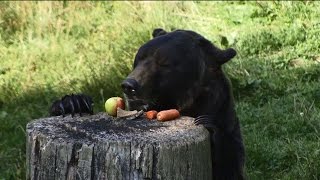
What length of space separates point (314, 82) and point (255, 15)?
197cm

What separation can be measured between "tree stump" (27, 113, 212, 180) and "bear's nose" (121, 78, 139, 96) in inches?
8.5

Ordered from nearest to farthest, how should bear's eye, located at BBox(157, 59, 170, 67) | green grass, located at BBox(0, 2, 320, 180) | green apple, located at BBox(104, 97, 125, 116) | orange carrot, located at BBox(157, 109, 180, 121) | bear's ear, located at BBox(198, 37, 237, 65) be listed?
1. orange carrot, located at BBox(157, 109, 180, 121)
2. green apple, located at BBox(104, 97, 125, 116)
3. bear's eye, located at BBox(157, 59, 170, 67)
4. bear's ear, located at BBox(198, 37, 237, 65)
5. green grass, located at BBox(0, 2, 320, 180)

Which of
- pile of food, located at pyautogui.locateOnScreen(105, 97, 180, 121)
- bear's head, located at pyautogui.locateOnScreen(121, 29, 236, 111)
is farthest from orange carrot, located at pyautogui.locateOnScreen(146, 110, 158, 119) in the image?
bear's head, located at pyautogui.locateOnScreen(121, 29, 236, 111)

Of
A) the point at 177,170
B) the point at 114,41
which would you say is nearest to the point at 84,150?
the point at 177,170

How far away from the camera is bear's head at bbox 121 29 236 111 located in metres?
3.59

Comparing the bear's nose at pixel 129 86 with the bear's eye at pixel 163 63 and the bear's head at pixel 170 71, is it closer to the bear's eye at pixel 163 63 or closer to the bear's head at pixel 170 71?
the bear's head at pixel 170 71

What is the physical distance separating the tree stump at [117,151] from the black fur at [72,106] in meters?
0.27

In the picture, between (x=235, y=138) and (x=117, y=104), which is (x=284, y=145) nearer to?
(x=235, y=138)

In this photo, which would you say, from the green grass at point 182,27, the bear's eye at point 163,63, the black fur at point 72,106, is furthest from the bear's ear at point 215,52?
the green grass at point 182,27

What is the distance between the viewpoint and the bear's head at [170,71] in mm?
3586

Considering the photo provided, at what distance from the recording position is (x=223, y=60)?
13.0 feet

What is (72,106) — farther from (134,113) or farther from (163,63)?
(163,63)

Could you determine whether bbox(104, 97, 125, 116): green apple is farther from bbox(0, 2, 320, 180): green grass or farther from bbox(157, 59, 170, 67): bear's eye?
bbox(0, 2, 320, 180): green grass

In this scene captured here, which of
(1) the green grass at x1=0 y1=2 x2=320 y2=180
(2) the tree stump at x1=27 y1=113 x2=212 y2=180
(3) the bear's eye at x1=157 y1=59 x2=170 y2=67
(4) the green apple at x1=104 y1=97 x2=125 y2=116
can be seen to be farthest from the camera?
(1) the green grass at x1=0 y1=2 x2=320 y2=180
